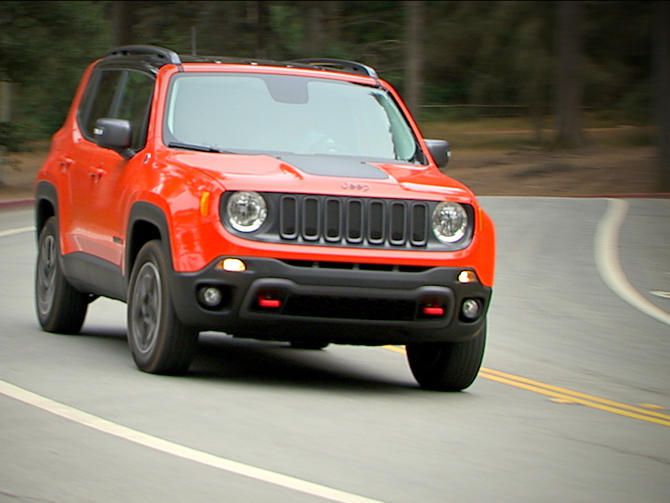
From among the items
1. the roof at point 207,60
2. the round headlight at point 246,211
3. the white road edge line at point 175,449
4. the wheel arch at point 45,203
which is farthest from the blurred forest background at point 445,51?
the white road edge line at point 175,449

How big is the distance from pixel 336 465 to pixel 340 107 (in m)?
3.78

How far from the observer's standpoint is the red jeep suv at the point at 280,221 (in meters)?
8.53

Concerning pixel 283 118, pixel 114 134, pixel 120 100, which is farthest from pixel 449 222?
pixel 120 100

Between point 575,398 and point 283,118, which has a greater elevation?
point 283,118

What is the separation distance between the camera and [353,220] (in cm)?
866

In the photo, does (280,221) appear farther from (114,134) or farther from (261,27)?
(261,27)

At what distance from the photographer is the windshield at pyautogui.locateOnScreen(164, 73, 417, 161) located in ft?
31.4

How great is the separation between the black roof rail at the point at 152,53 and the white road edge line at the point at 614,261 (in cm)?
568

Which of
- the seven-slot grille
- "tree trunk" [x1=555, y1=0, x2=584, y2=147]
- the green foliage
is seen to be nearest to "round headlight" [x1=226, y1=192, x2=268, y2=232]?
the seven-slot grille

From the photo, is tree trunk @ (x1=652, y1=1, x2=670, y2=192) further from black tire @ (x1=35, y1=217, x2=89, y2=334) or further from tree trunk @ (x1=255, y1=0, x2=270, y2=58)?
black tire @ (x1=35, y1=217, x2=89, y2=334)

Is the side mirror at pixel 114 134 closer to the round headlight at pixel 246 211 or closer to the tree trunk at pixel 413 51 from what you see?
the round headlight at pixel 246 211

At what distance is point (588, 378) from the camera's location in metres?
10.6

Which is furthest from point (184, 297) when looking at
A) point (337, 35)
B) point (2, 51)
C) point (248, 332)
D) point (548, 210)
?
point (337, 35)

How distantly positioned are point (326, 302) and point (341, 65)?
2778 millimetres
